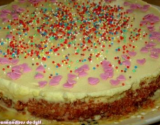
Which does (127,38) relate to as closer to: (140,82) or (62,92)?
(140,82)

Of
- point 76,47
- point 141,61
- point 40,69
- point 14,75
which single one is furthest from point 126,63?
point 14,75

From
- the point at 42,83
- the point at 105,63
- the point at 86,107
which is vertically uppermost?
the point at 105,63

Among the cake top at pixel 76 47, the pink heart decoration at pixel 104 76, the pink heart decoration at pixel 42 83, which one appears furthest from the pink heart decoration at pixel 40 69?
the pink heart decoration at pixel 104 76

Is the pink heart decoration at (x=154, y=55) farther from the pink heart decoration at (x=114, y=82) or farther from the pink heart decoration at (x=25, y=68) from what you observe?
the pink heart decoration at (x=25, y=68)

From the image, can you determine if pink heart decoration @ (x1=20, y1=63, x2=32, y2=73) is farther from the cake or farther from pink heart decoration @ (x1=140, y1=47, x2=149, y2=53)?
pink heart decoration @ (x1=140, y1=47, x2=149, y2=53)

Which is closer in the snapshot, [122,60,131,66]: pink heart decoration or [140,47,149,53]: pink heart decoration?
[122,60,131,66]: pink heart decoration

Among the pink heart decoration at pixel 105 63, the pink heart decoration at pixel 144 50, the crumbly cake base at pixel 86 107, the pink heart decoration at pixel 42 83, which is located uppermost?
the pink heart decoration at pixel 144 50

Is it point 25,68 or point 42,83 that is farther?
point 25,68

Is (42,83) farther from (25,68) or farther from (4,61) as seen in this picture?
(4,61)

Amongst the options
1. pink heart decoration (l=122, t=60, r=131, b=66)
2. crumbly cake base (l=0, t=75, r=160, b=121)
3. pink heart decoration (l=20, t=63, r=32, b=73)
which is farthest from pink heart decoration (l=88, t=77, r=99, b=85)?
pink heart decoration (l=20, t=63, r=32, b=73)
